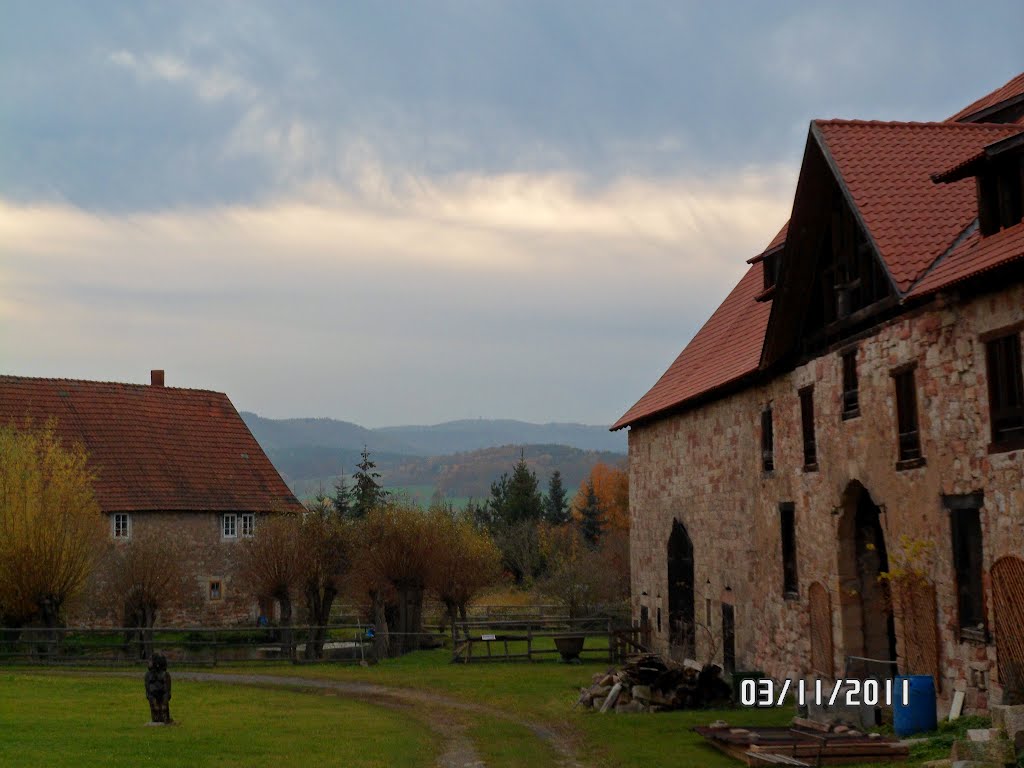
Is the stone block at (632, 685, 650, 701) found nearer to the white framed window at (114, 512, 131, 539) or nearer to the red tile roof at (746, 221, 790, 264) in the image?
the red tile roof at (746, 221, 790, 264)

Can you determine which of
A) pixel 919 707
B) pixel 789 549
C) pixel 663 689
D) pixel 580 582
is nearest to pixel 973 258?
pixel 919 707

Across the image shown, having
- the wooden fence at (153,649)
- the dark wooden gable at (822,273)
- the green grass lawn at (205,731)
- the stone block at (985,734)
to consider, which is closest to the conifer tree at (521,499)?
the wooden fence at (153,649)

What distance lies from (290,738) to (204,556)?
2930 cm

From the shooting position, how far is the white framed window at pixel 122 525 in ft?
153

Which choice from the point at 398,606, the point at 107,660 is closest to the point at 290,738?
the point at 107,660

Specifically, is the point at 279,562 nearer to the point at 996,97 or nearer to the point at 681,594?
the point at 681,594

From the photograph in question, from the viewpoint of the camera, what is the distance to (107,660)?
120 ft

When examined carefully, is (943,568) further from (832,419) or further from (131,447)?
(131,447)

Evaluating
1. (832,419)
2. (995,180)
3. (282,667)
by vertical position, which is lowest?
(282,667)

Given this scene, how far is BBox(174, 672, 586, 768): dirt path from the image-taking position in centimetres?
1838

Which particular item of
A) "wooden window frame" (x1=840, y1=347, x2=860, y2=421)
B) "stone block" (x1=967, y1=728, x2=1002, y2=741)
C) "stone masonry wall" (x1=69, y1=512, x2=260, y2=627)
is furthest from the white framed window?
"stone block" (x1=967, y1=728, x2=1002, y2=741)

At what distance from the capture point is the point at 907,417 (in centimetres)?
1833

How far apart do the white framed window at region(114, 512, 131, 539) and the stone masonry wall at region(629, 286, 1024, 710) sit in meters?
21.8

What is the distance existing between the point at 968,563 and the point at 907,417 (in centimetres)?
267
